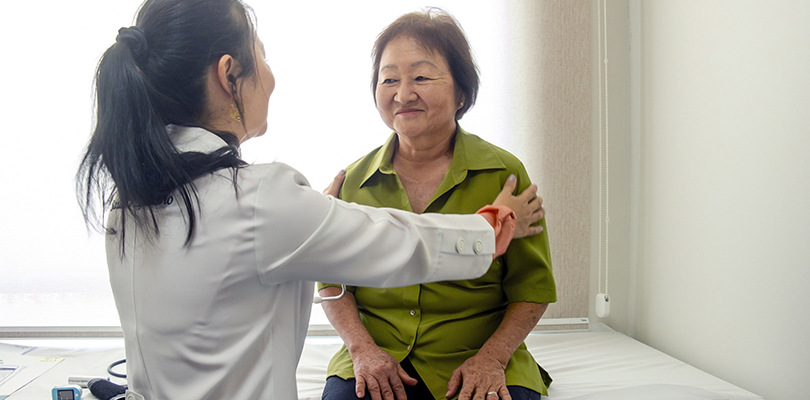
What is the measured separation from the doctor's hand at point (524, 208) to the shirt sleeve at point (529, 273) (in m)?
0.07

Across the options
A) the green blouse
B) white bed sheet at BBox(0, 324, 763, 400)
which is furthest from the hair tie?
white bed sheet at BBox(0, 324, 763, 400)

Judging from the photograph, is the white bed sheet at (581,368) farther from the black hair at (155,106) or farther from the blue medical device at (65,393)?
the black hair at (155,106)

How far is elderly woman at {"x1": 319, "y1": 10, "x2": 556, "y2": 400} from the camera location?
130cm

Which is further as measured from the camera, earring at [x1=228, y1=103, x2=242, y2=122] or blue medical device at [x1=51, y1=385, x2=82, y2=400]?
blue medical device at [x1=51, y1=385, x2=82, y2=400]

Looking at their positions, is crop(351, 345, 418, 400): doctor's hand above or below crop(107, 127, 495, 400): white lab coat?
below

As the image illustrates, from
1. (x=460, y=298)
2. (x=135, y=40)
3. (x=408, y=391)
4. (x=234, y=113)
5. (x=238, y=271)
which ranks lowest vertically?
(x=408, y=391)

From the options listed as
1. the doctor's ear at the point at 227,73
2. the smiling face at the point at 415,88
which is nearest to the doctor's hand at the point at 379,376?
the smiling face at the point at 415,88

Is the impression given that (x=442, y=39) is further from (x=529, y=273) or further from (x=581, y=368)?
(x=581, y=368)

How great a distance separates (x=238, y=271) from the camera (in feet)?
2.69

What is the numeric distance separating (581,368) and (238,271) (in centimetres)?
144

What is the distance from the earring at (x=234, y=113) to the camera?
37.2 inches

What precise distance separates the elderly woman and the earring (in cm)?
56

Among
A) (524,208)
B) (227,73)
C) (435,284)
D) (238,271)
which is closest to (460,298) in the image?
(435,284)

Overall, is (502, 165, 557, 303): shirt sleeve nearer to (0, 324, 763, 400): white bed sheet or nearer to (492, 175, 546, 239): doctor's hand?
(492, 175, 546, 239): doctor's hand
